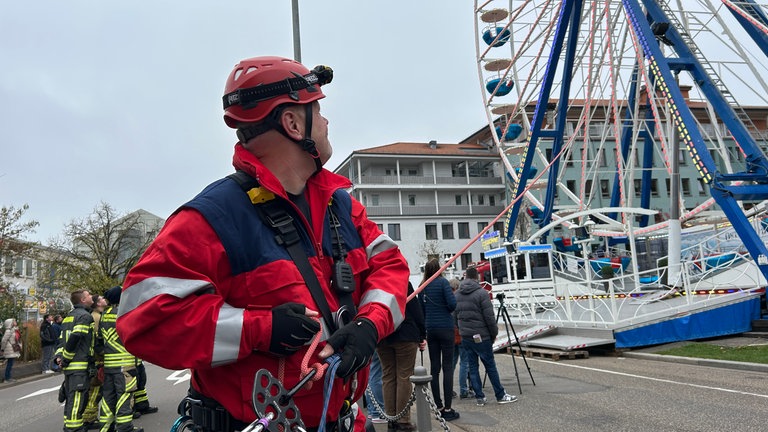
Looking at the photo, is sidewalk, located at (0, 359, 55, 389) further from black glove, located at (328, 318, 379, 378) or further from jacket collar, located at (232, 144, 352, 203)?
black glove, located at (328, 318, 379, 378)

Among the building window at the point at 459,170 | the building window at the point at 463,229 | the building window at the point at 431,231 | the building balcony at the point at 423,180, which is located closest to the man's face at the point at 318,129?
the building balcony at the point at 423,180

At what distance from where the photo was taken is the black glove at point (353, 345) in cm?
188

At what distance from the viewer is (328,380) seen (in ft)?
6.03

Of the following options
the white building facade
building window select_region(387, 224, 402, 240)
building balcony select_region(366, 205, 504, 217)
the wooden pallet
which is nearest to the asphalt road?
the wooden pallet

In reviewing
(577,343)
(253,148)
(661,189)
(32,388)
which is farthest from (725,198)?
(661,189)

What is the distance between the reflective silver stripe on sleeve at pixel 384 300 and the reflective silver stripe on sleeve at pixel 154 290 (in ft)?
2.17

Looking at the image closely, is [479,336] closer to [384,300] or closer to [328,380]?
[384,300]

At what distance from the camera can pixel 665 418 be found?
682cm

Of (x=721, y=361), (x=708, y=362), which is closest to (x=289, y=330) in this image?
(x=721, y=361)

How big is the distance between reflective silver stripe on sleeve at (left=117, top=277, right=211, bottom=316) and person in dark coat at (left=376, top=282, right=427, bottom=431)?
5202mm

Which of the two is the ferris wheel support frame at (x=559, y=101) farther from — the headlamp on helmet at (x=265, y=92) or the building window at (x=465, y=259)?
the building window at (x=465, y=259)

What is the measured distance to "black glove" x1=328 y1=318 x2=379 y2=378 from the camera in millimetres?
1882

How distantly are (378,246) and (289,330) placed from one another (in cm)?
77

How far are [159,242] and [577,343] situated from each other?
538 inches
